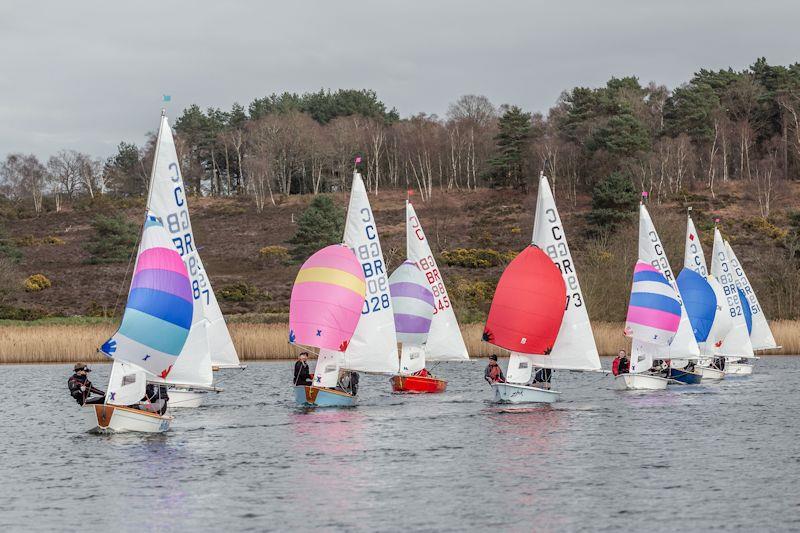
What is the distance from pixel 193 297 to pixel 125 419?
5.16m

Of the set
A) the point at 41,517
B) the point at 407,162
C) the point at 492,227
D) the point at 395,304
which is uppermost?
the point at 407,162

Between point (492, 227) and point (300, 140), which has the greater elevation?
point (300, 140)

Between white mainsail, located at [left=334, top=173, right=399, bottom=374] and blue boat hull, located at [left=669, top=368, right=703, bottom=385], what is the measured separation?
Answer: 49.7ft

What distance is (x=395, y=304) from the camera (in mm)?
46438

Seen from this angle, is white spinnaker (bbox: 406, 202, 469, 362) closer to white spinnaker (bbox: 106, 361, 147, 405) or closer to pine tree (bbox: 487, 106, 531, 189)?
white spinnaker (bbox: 106, 361, 147, 405)

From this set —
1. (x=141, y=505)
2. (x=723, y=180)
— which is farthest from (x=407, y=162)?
(x=141, y=505)

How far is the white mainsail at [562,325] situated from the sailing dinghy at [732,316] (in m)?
19.7

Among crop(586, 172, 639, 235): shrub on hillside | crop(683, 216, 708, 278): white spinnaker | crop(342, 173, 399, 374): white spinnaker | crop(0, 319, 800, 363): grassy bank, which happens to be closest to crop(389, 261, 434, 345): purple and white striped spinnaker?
crop(342, 173, 399, 374): white spinnaker

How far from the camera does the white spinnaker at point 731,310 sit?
58281mm

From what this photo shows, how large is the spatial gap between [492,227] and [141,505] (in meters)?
100

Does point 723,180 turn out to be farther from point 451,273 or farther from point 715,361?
point 715,361

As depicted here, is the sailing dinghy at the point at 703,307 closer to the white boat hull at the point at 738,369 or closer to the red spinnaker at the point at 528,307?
the white boat hull at the point at 738,369

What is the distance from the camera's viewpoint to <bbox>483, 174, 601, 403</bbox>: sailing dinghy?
126 feet

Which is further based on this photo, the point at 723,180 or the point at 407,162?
the point at 407,162
